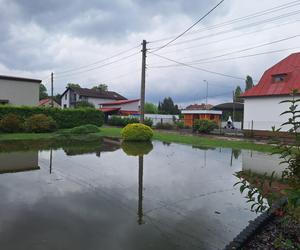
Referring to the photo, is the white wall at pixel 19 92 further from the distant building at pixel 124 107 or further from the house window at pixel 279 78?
the house window at pixel 279 78

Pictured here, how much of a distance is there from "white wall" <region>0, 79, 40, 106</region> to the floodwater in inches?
910

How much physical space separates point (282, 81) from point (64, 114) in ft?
68.4

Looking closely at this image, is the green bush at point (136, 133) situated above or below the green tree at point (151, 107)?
below

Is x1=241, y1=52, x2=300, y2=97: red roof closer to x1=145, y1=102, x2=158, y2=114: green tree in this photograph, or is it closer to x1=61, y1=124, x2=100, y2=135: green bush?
x1=61, y1=124, x2=100, y2=135: green bush

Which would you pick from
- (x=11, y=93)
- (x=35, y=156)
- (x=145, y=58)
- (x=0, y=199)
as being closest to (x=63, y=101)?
(x=11, y=93)

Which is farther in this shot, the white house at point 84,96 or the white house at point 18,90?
the white house at point 84,96

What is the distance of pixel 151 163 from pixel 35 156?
5065 mm

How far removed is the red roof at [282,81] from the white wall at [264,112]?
21.8 inches

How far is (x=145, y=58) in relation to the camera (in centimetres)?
2239

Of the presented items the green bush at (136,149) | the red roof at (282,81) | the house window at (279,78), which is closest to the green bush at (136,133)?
the green bush at (136,149)

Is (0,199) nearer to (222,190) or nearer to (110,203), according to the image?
(110,203)

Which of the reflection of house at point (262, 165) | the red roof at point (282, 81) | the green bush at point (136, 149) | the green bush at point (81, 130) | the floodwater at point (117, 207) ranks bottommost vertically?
the floodwater at point (117, 207)

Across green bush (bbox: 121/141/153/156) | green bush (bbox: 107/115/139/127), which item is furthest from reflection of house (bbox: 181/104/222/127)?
green bush (bbox: 121/141/153/156)

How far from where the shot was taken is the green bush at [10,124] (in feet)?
77.2
